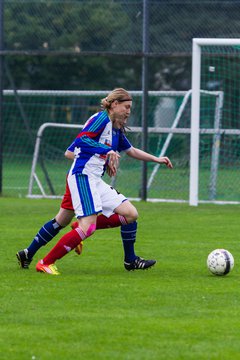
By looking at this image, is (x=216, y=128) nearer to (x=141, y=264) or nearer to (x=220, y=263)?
(x=141, y=264)

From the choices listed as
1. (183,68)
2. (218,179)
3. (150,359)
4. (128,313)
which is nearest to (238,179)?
(218,179)

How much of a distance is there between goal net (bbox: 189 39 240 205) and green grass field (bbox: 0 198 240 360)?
468 cm

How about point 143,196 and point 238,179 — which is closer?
point 143,196

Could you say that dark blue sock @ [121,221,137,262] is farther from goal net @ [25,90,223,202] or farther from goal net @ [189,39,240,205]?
goal net @ [25,90,223,202]

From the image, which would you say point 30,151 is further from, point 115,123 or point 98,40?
point 115,123

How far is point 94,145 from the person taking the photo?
30.0ft

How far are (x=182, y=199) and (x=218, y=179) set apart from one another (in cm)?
93

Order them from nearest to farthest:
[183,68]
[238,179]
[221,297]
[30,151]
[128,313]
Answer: [128,313], [221,297], [238,179], [30,151], [183,68]

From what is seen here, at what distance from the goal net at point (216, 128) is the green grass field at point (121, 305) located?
468 centimetres

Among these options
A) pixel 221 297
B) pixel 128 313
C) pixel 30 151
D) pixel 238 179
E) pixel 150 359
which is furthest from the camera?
pixel 30 151

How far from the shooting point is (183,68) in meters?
30.2

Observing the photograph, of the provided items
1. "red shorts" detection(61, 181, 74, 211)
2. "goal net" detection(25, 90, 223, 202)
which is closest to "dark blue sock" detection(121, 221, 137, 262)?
"red shorts" detection(61, 181, 74, 211)

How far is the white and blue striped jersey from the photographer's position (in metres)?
9.16

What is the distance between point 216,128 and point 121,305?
38.0 ft
